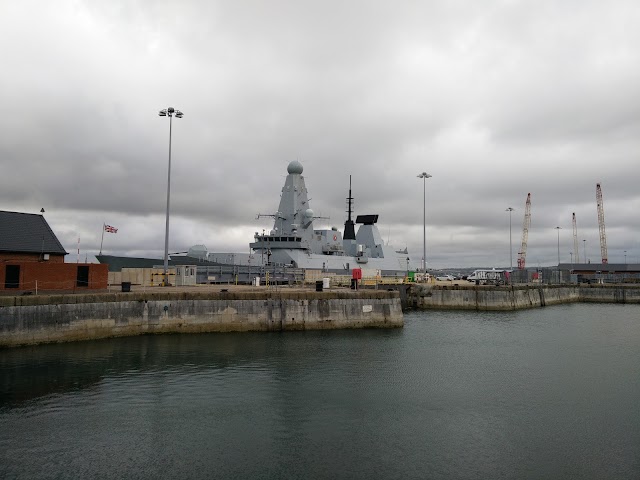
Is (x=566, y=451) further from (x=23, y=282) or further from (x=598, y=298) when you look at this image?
(x=598, y=298)

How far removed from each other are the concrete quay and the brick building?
295 cm

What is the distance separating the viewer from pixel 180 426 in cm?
1614

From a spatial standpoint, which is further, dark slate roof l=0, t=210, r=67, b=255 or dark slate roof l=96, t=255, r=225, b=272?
dark slate roof l=96, t=255, r=225, b=272

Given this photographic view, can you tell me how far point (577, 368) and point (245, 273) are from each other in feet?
131

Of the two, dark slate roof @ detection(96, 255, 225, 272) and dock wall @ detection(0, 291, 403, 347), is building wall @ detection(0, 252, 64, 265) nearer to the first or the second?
dock wall @ detection(0, 291, 403, 347)

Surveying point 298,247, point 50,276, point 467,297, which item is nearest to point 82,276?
point 50,276

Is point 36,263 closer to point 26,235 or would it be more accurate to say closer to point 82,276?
point 82,276

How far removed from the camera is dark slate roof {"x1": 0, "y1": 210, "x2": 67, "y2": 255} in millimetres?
32531

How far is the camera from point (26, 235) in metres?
34.0

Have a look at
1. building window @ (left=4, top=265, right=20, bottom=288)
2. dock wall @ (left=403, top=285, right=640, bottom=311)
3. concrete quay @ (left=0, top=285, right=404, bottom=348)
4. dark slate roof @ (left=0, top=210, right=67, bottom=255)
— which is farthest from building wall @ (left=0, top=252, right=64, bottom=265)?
dock wall @ (left=403, top=285, right=640, bottom=311)

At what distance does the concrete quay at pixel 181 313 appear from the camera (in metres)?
28.1

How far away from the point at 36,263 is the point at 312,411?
80.4 ft

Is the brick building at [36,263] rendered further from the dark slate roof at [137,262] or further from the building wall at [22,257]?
the dark slate roof at [137,262]

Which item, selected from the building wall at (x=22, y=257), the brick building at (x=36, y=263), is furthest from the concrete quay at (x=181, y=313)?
the building wall at (x=22, y=257)
